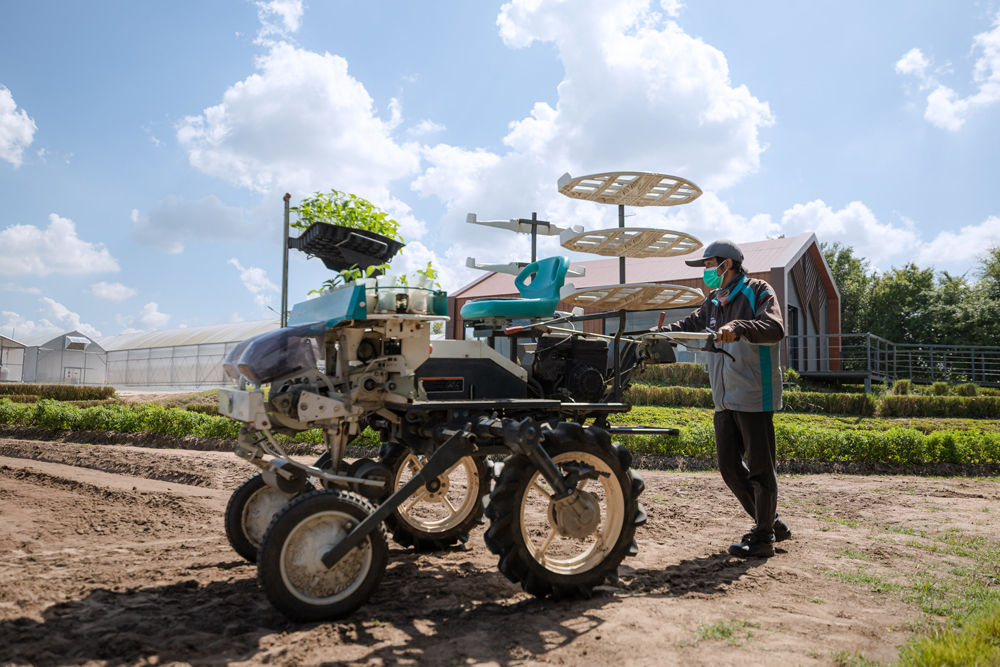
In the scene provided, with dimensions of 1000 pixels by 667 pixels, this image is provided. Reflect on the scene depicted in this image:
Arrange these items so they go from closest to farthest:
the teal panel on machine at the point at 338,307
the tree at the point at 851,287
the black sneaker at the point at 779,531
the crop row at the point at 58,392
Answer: the teal panel on machine at the point at 338,307, the black sneaker at the point at 779,531, the crop row at the point at 58,392, the tree at the point at 851,287

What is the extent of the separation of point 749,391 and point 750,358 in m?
0.23

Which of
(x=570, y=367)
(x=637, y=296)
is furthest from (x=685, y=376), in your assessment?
(x=570, y=367)

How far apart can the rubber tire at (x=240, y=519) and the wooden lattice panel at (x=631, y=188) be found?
9.35 metres

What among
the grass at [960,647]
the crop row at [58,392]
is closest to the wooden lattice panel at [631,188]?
the grass at [960,647]

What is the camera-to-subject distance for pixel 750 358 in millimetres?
4309

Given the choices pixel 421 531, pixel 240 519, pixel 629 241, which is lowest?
pixel 421 531

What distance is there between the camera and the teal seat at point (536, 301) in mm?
3936

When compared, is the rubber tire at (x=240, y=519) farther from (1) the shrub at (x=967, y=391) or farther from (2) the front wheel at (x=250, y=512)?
(1) the shrub at (x=967, y=391)

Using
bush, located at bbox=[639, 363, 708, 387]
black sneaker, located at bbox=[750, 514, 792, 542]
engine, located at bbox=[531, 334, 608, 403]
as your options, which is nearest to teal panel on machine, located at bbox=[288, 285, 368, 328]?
engine, located at bbox=[531, 334, 608, 403]

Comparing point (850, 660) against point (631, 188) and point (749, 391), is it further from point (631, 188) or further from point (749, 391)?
point (631, 188)

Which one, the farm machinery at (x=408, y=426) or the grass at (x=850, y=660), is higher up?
the farm machinery at (x=408, y=426)

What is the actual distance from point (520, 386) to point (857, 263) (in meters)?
50.3

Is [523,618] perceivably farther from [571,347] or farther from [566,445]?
[571,347]

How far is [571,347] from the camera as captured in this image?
4.14m
